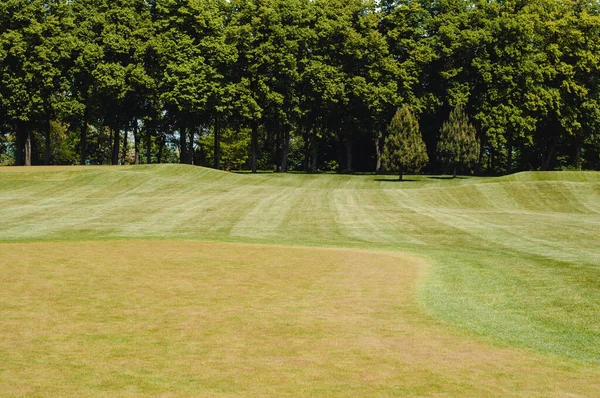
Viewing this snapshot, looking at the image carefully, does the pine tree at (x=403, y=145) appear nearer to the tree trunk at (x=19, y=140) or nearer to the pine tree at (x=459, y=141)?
the pine tree at (x=459, y=141)

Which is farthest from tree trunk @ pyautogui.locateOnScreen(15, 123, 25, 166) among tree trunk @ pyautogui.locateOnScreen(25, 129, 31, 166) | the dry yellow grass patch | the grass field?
the dry yellow grass patch

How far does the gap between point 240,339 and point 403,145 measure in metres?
54.3

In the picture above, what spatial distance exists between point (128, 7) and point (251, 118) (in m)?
21.3

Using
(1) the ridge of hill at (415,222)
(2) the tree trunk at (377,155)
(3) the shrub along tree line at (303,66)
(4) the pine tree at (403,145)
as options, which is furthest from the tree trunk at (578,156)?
(4) the pine tree at (403,145)

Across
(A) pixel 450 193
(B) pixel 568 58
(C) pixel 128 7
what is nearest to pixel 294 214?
(A) pixel 450 193

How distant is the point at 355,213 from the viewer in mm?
40531

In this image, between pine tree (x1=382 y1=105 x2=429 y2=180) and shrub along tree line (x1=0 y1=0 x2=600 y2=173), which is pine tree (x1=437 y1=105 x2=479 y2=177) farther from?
shrub along tree line (x1=0 y1=0 x2=600 y2=173)

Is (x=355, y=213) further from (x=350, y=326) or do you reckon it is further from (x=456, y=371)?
(x=456, y=371)

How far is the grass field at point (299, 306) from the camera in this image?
966 cm

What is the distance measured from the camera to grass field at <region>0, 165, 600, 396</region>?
31.7ft

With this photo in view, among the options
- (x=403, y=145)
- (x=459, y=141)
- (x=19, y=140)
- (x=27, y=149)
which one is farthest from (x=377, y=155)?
(x=27, y=149)

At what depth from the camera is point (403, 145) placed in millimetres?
64188

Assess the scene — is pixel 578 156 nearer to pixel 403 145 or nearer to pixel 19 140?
pixel 403 145

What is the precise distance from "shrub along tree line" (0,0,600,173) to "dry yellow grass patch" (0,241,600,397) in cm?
5544
